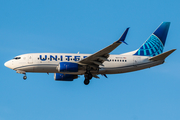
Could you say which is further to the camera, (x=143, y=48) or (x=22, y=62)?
(x=143, y=48)

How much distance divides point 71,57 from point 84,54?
1955 millimetres

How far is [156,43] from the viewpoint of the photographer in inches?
1900

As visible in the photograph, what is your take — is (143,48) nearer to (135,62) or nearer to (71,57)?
(135,62)

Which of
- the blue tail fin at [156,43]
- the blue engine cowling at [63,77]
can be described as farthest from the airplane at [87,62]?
the blue engine cowling at [63,77]

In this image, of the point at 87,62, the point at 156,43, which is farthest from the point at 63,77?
the point at 156,43

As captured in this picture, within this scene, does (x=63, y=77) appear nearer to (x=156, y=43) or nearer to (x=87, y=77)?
(x=87, y=77)

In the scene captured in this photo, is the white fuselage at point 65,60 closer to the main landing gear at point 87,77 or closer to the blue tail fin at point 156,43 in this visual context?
the main landing gear at point 87,77

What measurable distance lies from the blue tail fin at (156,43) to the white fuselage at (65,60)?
187 cm

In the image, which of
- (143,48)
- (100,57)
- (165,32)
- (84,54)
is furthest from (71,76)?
(165,32)

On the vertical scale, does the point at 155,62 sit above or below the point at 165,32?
below

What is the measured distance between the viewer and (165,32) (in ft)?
160

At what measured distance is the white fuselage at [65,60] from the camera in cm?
4259

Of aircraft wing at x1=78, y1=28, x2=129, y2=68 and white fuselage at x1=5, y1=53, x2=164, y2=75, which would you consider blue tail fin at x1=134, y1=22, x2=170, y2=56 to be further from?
aircraft wing at x1=78, y1=28, x2=129, y2=68

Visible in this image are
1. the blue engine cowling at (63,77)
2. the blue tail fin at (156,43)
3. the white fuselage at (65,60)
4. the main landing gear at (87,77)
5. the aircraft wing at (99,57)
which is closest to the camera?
the aircraft wing at (99,57)
